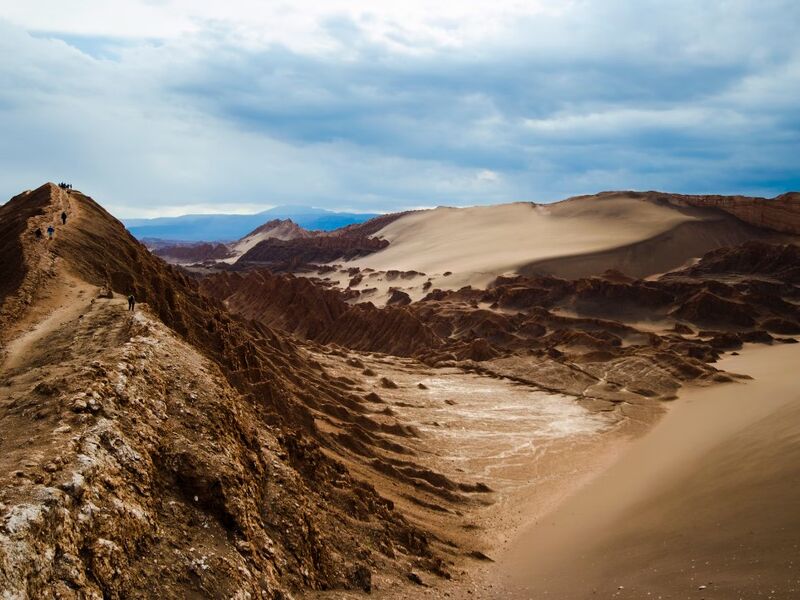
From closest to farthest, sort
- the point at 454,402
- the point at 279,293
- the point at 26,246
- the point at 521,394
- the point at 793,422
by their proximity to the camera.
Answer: the point at 26,246 → the point at 793,422 → the point at 454,402 → the point at 521,394 → the point at 279,293

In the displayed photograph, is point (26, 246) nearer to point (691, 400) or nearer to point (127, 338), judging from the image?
point (127, 338)

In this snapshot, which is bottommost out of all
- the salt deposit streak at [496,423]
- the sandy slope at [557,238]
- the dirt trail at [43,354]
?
the salt deposit streak at [496,423]

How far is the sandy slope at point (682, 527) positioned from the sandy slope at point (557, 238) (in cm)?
6646

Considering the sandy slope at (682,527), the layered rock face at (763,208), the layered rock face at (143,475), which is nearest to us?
the layered rock face at (143,475)

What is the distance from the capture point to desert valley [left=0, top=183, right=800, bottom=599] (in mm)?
8891

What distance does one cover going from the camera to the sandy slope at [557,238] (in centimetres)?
9450

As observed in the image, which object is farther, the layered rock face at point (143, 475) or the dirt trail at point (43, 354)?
the dirt trail at point (43, 354)

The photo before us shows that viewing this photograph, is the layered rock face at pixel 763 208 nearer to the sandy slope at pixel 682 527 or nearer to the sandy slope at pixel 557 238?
the sandy slope at pixel 557 238

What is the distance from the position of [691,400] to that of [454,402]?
1389 centimetres

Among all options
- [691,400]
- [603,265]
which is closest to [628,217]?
[603,265]

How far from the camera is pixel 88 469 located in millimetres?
8602

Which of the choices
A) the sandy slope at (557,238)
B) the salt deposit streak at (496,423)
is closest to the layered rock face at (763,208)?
the sandy slope at (557,238)

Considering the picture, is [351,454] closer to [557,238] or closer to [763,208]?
[763,208]

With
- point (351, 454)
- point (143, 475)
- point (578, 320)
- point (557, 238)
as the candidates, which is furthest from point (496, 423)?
point (557, 238)
